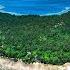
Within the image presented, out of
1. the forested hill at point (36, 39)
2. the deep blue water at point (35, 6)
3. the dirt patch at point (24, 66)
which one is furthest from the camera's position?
the deep blue water at point (35, 6)

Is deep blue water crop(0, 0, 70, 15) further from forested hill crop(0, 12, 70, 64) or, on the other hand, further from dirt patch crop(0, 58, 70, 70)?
dirt patch crop(0, 58, 70, 70)

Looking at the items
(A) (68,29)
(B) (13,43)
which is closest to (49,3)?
(A) (68,29)

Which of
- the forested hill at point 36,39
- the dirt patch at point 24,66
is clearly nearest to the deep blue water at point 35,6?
the forested hill at point 36,39

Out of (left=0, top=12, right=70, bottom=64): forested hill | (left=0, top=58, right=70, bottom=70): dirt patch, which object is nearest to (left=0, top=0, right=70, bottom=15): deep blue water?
(left=0, top=12, right=70, bottom=64): forested hill

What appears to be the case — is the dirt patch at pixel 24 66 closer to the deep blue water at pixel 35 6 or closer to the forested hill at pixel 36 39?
the forested hill at pixel 36 39

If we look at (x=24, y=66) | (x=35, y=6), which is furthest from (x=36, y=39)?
(x=35, y=6)

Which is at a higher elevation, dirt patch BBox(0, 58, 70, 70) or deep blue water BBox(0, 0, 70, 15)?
deep blue water BBox(0, 0, 70, 15)

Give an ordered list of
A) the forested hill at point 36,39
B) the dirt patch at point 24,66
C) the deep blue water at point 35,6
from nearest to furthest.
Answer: the dirt patch at point 24,66
the forested hill at point 36,39
the deep blue water at point 35,6
